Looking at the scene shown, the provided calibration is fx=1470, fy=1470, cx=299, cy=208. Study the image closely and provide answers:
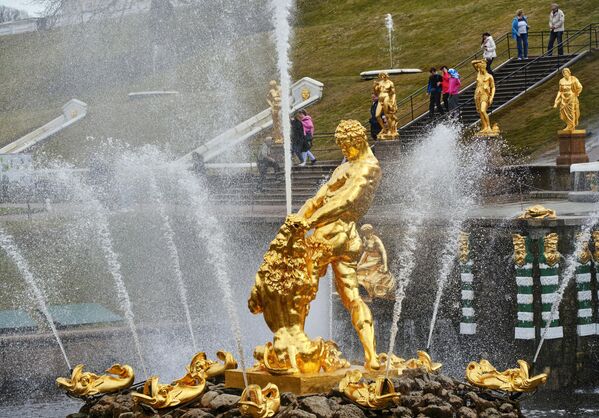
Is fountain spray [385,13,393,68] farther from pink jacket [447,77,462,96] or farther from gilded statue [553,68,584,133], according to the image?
gilded statue [553,68,584,133]

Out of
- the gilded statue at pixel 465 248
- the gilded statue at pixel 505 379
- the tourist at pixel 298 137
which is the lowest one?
the gilded statue at pixel 465 248

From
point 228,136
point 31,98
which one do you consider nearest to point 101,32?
point 31,98

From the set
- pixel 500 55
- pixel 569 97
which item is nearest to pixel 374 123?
pixel 569 97

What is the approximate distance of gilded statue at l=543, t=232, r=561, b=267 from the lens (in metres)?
19.0

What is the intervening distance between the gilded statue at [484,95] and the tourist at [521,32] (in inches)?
223

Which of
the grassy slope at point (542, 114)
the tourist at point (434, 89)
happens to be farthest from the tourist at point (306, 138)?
the grassy slope at point (542, 114)

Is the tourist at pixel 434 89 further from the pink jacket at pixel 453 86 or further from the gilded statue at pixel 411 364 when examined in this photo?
the gilded statue at pixel 411 364

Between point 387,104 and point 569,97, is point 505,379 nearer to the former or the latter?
point 569,97

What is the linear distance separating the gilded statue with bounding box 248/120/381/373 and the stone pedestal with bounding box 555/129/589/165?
13.6 metres

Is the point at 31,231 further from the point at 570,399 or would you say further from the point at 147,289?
the point at 570,399

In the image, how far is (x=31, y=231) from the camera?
26.9 metres

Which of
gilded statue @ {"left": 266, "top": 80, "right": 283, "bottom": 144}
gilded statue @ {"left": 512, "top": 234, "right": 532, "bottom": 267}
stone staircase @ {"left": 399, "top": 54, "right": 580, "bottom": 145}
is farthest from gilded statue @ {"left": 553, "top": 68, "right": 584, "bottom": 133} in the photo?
gilded statue @ {"left": 266, "top": 80, "right": 283, "bottom": 144}

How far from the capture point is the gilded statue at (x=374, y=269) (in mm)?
18141

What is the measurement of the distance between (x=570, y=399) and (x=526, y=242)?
2.48 meters
